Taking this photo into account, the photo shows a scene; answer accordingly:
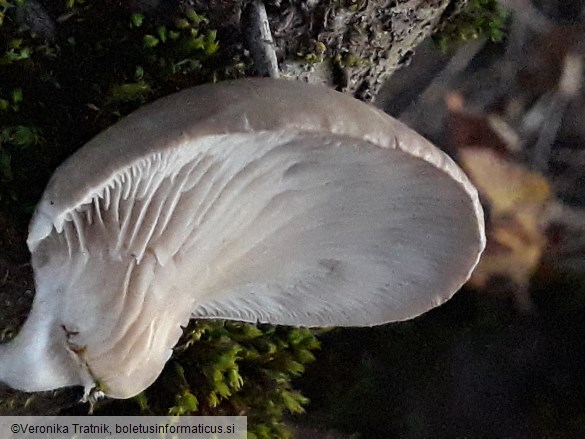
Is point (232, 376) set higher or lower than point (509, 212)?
higher

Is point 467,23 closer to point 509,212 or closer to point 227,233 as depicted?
point 227,233

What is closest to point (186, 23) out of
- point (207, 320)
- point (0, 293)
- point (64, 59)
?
point (64, 59)

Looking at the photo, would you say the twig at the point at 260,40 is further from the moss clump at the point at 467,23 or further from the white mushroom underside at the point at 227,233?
the moss clump at the point at 467,23

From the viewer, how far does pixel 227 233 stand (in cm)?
110

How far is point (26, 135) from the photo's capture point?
1148 mm

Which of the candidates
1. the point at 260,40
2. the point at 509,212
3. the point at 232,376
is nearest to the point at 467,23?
the point at 260,40

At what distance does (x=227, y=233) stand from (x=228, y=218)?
4cm

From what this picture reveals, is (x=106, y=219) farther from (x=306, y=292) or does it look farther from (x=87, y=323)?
(x=306, y=292)

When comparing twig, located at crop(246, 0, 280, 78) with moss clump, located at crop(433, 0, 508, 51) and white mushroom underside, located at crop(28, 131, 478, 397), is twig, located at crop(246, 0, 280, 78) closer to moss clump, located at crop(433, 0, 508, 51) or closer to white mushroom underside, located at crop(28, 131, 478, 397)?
white mushroom underside, located at crop(28, 131, 478, 397)

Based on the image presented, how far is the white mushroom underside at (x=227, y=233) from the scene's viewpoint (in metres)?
0.94

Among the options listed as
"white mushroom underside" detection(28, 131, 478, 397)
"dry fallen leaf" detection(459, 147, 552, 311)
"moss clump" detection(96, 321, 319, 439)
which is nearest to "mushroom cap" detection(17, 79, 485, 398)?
"white mushroom underside" detection(28, 131, 478, 397)

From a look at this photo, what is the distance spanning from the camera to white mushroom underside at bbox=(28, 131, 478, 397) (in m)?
0.94

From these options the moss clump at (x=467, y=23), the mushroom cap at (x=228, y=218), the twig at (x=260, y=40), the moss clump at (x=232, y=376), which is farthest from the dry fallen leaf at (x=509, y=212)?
the twig at (x=260, y=40)

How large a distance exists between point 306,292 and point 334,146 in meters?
0.58
